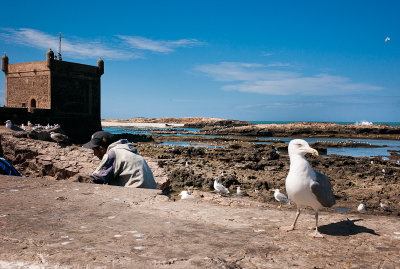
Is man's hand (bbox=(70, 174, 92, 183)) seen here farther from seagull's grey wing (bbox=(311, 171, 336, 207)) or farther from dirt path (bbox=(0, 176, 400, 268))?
seagull's grey wing (bbox=(311, 171, 336, 207))

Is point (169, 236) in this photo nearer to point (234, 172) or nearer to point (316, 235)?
point (316, 235)

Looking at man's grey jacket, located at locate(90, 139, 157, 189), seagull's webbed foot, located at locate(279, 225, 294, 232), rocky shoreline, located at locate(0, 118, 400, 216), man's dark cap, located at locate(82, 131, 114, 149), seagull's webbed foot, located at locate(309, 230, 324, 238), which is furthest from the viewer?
rocky shoreline, located at locate(0, 118, 400, 216)

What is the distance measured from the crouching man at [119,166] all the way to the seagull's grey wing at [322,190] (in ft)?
8.52

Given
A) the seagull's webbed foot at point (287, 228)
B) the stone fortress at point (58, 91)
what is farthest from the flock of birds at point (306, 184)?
the stone fortress at point (58, 91)

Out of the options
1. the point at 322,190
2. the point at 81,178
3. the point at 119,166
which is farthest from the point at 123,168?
the point at 322,190

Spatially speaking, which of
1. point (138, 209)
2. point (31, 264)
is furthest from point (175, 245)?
point (138, 209)

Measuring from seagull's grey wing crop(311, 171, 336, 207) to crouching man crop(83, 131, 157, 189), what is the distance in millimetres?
2596

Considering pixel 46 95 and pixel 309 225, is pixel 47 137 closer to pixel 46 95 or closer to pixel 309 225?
pixel 309 225

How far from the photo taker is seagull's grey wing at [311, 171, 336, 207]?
120 inches

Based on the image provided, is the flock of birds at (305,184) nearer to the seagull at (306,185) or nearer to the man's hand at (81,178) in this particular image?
the seagull at (306,185)

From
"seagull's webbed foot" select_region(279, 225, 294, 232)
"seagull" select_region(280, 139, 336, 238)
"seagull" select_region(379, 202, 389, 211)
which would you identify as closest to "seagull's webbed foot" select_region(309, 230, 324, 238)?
"seagull" select_region(280, 139, 336, 238)

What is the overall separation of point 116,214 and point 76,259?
4.31 feet

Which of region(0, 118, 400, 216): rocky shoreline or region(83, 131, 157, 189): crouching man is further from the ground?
region(83, 131, 157, 189): crouching man

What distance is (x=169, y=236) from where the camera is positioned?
→ 2967 mm
